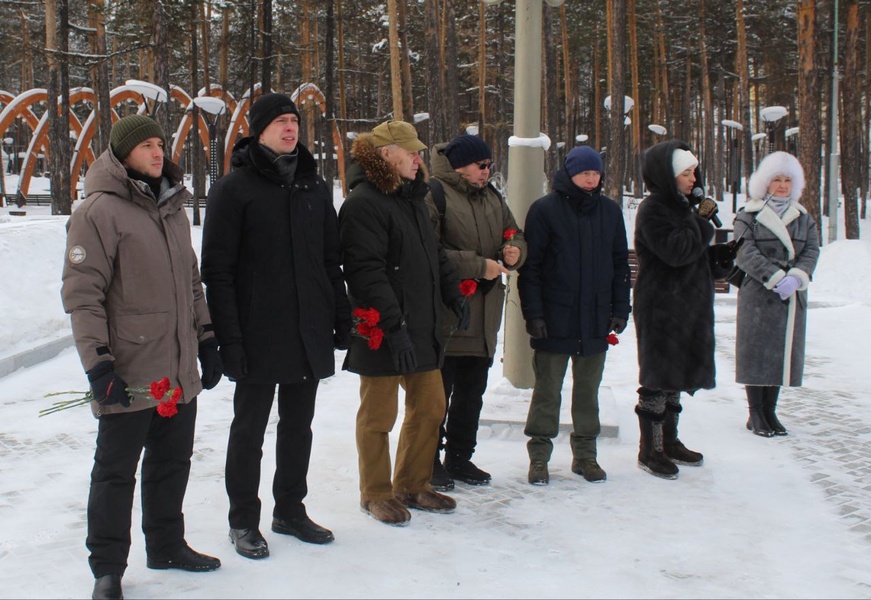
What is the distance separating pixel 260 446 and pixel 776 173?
13.4 feet

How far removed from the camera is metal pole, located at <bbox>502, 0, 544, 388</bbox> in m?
6.37

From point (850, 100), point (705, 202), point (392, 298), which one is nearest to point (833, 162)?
point (850, 100)

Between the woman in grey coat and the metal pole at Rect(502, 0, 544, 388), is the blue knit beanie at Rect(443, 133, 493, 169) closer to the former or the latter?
the metal pole at Rect(502, 0, 544, 388)

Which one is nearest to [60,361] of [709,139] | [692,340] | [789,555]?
[692,340]

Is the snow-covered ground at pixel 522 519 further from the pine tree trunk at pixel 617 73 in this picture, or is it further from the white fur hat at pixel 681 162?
the pine tree trunk at pixel 617 73

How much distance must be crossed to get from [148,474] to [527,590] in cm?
166

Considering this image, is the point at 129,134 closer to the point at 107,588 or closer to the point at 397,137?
the point at 397,137

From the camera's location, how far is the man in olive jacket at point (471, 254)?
4699 millimetres

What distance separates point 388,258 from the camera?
14.0 ft

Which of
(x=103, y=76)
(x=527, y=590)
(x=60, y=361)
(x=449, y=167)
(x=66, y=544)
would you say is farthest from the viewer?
(x=103, y=76)

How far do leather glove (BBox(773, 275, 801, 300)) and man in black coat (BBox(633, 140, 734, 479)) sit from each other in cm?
91

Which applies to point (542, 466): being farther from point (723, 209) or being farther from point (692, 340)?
point (723, 209)

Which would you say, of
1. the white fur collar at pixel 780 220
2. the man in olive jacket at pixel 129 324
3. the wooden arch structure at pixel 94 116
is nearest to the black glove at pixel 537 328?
the man in olive jacket at pixel 129 324

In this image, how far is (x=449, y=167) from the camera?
15.8ft
